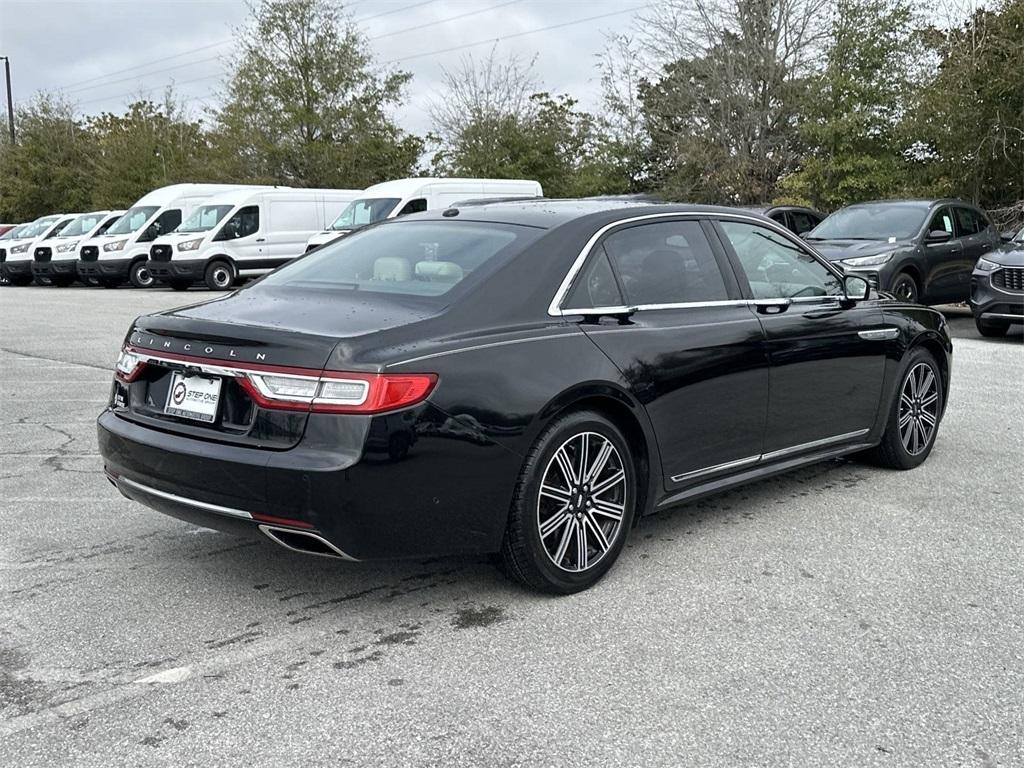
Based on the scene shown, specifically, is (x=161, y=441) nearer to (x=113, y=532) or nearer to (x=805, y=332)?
(x=113, y=532)

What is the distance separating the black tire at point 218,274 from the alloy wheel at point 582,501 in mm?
21141

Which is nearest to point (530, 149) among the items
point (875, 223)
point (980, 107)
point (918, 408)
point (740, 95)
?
point (740, 95)

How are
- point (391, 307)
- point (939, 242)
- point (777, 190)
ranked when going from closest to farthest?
1. point (391, 307)
2. point (939, 242)
3. point (777, 190)

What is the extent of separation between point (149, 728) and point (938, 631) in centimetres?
267

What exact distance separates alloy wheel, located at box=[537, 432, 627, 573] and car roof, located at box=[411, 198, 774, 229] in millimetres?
1003

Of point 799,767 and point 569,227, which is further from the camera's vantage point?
point 569,227

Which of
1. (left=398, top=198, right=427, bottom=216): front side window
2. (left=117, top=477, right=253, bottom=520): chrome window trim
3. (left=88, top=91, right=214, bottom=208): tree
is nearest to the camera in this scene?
(left=117, top=477, right=253, bottom=520): chrome window trim

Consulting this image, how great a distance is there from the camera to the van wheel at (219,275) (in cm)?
2406

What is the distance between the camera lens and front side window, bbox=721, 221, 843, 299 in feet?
17.1

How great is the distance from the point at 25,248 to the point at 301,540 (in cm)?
2916

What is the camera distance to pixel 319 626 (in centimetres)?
382

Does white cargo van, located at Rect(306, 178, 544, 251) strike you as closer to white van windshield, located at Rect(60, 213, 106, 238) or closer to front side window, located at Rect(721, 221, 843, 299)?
white van windshield, located at Rect(60, 213, 106, 238)

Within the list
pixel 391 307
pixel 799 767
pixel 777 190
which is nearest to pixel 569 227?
pixel 391 307

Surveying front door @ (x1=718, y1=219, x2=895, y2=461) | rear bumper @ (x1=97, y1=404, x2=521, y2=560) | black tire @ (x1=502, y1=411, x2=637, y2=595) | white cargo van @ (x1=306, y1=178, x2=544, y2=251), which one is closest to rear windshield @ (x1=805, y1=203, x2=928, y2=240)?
Result: white cargo van @ (x1=306, y1=178, x2=544, y2=251)
